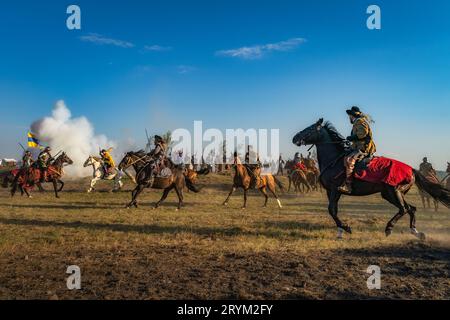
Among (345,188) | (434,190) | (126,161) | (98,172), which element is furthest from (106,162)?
(434,190)

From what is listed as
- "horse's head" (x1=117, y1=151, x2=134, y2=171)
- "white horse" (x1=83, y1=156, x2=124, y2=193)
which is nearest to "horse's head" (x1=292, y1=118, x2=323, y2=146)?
"horse's head" (x1=117, y1=151, x2=134, y2=171)

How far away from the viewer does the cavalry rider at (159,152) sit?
16750 mm

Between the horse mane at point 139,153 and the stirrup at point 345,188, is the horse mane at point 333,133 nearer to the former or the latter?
the stirrup at point 345,188

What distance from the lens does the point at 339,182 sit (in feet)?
34.0

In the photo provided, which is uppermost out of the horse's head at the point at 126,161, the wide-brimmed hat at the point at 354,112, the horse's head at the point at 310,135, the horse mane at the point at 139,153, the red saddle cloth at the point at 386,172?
the wide-brimmed hat at the point at 354,112

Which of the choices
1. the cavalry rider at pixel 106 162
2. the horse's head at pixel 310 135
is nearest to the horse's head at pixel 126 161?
the cavalry rider at pixel 106 162

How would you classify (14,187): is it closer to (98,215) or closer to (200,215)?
(98,215)

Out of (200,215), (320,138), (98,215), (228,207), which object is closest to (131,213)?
(98,215)

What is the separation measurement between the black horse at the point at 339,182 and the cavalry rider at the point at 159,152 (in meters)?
7.64

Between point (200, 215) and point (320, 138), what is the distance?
6.36m

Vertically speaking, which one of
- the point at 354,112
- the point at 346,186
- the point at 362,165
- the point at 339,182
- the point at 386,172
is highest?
the point at 354,112

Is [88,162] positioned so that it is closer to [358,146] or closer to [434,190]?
[358,146]

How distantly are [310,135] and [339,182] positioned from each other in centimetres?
173

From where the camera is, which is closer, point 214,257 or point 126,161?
point 214,257
